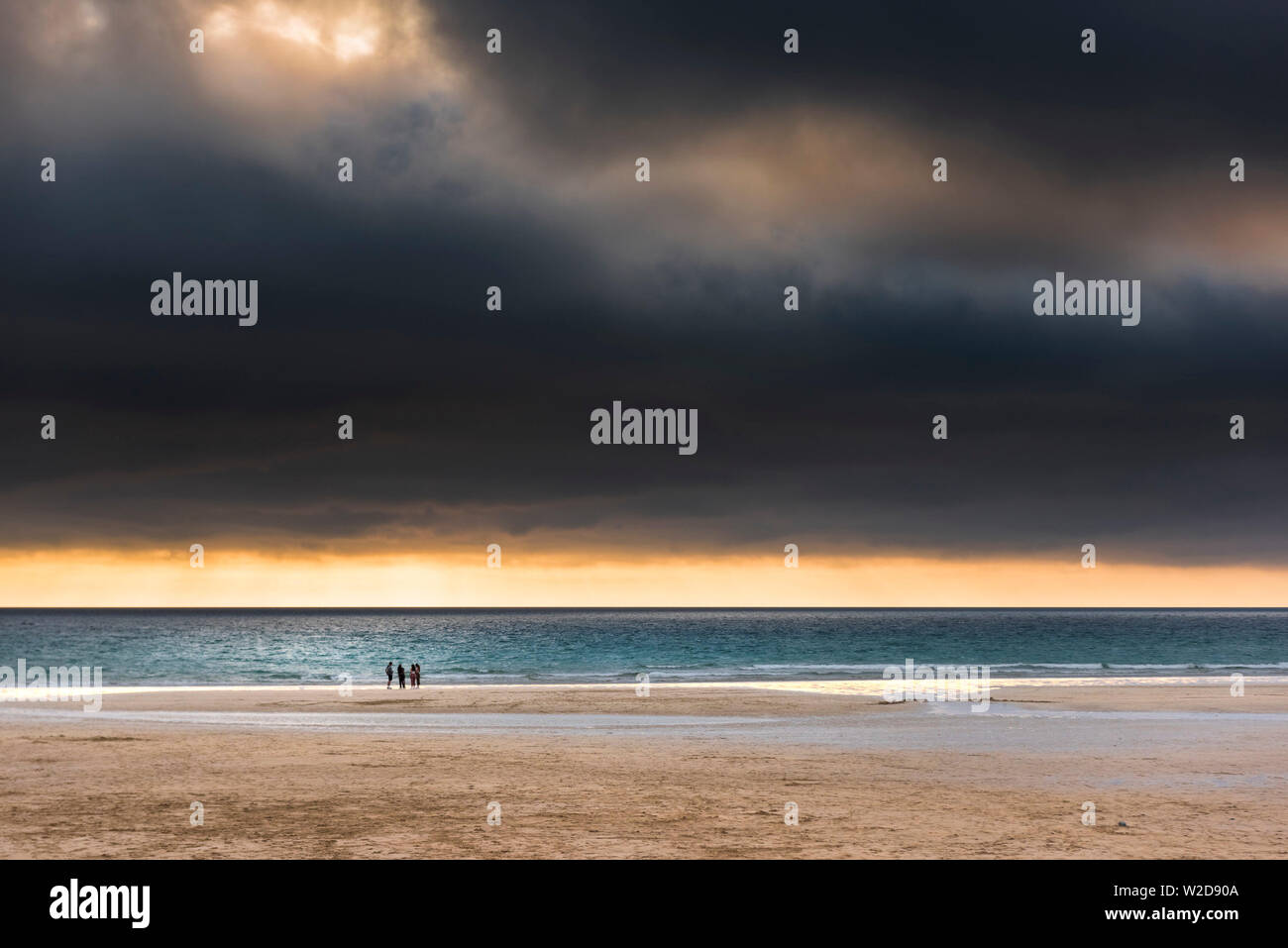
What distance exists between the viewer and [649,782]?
2519cm

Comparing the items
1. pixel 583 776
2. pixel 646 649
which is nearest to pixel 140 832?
pixel 583 776

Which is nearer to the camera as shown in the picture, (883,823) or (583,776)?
(883,823)

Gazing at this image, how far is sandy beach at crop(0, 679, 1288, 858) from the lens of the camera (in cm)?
1823

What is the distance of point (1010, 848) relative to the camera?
17594mm

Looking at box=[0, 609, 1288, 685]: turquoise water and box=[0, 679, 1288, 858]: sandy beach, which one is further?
box=[0, 609, 1288, 685]: turquoise water

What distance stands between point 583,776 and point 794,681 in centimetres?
4734

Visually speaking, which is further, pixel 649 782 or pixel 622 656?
pixel 622 656

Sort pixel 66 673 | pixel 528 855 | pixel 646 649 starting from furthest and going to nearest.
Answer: pixel 646 649, pixel 66 673, pixel 528 855

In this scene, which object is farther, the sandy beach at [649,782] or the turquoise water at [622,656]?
the turquoise water at [622,656]

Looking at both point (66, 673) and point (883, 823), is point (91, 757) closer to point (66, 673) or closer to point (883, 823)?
point (883, 823)

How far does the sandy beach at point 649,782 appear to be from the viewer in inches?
718
